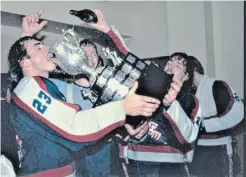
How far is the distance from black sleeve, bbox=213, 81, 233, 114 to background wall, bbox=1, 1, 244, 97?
0.09 feet

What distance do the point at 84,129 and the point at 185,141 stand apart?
1.25 ft

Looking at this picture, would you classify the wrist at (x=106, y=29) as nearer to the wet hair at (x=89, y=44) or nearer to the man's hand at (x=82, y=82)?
the wet hair at (x=89, y=44)

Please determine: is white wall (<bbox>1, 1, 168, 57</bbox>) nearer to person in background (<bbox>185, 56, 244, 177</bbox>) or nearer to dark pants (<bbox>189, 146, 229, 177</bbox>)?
person in background (<bbox>185, 56, 244, 177</bbox>)

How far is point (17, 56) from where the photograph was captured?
114 cm

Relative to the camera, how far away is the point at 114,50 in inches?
48.4

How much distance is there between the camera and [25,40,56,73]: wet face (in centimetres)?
115

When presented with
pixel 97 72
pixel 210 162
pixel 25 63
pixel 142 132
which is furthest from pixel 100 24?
pixel 210 162

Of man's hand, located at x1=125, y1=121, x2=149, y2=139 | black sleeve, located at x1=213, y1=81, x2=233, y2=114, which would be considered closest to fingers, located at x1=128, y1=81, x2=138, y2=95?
man's hand, located at x1=125, y1=121, x2=149, y2=139

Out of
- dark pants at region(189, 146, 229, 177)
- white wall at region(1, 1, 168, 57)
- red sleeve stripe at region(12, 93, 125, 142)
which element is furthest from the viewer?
dark pants at region(189, 146, 229, 177)

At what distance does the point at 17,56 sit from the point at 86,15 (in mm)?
255

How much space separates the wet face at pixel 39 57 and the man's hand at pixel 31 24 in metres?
0.04

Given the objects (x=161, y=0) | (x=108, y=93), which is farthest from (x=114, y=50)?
(x=161, y=0)

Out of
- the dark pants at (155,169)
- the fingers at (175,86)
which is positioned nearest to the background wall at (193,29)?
the fingers at (175,86)

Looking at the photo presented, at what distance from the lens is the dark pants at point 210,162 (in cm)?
133
